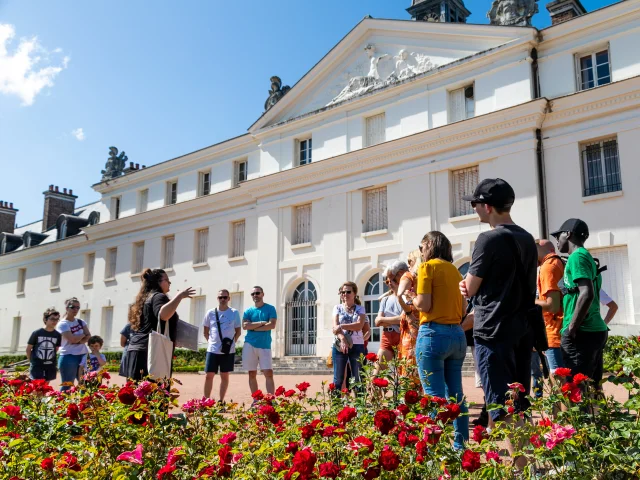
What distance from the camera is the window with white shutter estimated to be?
15883 millimetres

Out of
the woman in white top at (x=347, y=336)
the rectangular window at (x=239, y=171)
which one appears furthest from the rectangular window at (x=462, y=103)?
the woman in white top at (x=347, y=336)

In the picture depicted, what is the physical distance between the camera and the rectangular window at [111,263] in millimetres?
31281

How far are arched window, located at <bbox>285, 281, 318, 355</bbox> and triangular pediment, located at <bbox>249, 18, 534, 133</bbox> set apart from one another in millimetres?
7232

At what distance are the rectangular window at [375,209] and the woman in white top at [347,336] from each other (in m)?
13.0

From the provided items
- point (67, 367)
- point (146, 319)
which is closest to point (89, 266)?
point (67, 367)

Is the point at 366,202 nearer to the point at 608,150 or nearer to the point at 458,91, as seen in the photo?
the point at 458,91

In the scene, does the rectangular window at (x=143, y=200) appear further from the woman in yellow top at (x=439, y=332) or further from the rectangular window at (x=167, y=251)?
the woman in yellow top at (x=439, y=332)

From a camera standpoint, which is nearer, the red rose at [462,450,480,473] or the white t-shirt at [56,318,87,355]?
the red rose at [462,450,480,473]

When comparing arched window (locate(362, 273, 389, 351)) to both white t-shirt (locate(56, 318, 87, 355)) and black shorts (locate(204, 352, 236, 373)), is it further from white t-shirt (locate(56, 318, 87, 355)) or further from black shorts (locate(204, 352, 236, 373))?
white t-shirt (locate(56, 318, 87, 355))

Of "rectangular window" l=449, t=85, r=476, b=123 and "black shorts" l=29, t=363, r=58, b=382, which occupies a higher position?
"rectangular window" l=449, t=85, r=476, b=123

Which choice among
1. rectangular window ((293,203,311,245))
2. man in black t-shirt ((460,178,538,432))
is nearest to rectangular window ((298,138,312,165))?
rectangular window ((293,203,311,245))

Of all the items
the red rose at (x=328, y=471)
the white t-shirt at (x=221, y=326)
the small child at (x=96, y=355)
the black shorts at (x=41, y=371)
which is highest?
the white t-shirt at (x=221, y=326)

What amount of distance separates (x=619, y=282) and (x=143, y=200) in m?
22.9

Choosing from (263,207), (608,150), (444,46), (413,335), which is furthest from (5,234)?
(413,335)
